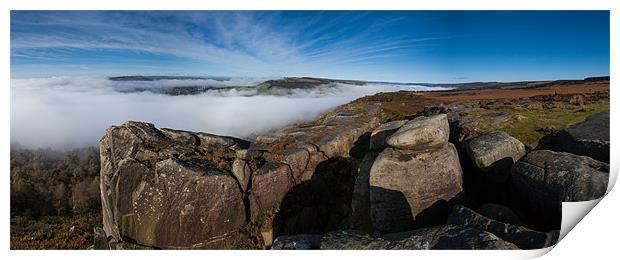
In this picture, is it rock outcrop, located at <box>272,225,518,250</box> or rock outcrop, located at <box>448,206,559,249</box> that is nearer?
rock outcrop, located at <box>272,225,518,250</box>

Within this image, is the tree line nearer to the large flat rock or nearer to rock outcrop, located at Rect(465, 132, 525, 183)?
the large flat rock

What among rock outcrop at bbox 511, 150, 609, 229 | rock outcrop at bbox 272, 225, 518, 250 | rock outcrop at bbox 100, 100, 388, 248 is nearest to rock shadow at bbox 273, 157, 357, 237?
rock outcrop at bbox 100, 100, 388, 248

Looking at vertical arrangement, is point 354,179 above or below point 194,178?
below

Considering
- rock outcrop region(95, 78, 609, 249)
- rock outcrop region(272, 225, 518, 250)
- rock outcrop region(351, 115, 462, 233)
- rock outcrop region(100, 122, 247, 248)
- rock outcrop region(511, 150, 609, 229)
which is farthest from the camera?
rock outcrop region(351, 115, 462, 233)

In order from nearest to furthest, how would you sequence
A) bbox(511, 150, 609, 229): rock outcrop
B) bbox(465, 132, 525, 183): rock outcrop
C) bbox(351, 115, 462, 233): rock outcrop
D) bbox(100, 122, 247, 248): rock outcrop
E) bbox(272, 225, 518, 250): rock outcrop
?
1. bbox(272, 225, 518, 250): rock outcrop
2. bbox(511, 150, 609, 229): rock outcrop
3. bbox(100, 122, 247, 248): rock outcrop
4. bbox(351, 115, 462, 233): rock outcrop
5. bbox(465, 132, 525, 183): rock outcrop

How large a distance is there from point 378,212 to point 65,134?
4.03m

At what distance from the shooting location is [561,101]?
5.44m

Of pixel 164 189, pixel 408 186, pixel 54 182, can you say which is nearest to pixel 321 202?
pixel 408 186

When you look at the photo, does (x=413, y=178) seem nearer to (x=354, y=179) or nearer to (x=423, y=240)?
(x=354, y=179)

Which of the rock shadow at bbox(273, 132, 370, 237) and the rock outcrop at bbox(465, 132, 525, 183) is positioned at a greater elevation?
the rock outcrop at bbox(465, 132, 525, 183)

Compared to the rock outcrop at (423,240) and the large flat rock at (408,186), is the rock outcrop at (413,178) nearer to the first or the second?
the large flat rock at (408,186)

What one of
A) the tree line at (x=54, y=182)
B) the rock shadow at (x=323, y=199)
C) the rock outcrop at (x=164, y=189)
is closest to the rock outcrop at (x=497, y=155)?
the rock shadow at (x=323, y=199)

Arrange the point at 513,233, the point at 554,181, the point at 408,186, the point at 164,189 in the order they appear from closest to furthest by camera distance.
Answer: the point at 513,233 < the point at 554,181 < the point at 164,189 < the point at 408,186
